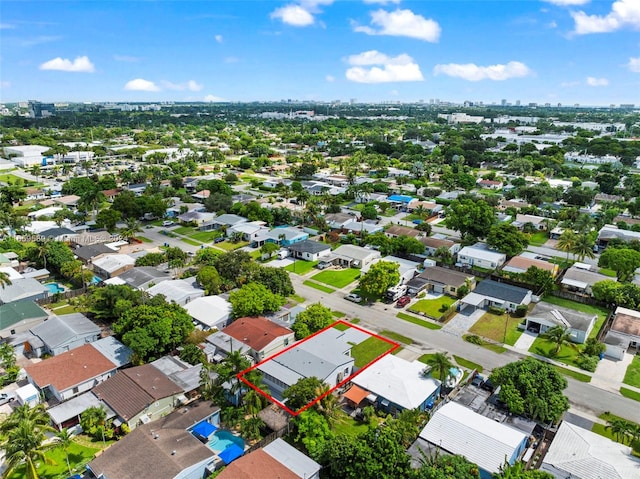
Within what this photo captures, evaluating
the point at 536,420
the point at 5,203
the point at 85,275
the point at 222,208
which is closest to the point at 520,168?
the point at 222,208

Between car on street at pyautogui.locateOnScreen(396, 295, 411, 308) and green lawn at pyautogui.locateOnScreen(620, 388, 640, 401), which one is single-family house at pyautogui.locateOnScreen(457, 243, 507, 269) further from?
green lawn at pyautogui.locateOnScreen(620, 388, 640, 401)

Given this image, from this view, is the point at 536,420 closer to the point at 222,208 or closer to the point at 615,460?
the point at 615,460

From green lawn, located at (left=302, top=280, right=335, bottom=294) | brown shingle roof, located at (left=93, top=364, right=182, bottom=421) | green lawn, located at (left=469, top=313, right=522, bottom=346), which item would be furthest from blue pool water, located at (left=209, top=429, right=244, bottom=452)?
Result: green lawn, located at (left=469, top=313, right=522, bottom=346)

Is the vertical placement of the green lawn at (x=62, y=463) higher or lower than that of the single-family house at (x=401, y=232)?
lower

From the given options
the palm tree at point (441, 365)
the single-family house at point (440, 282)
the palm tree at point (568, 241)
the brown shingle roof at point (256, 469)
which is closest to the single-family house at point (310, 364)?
the palm tree at point (441, 365)

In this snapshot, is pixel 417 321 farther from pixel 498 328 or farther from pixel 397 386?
pixel 397 386

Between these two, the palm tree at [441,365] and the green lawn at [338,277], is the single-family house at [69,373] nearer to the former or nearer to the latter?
the palm tree at [441,365]
